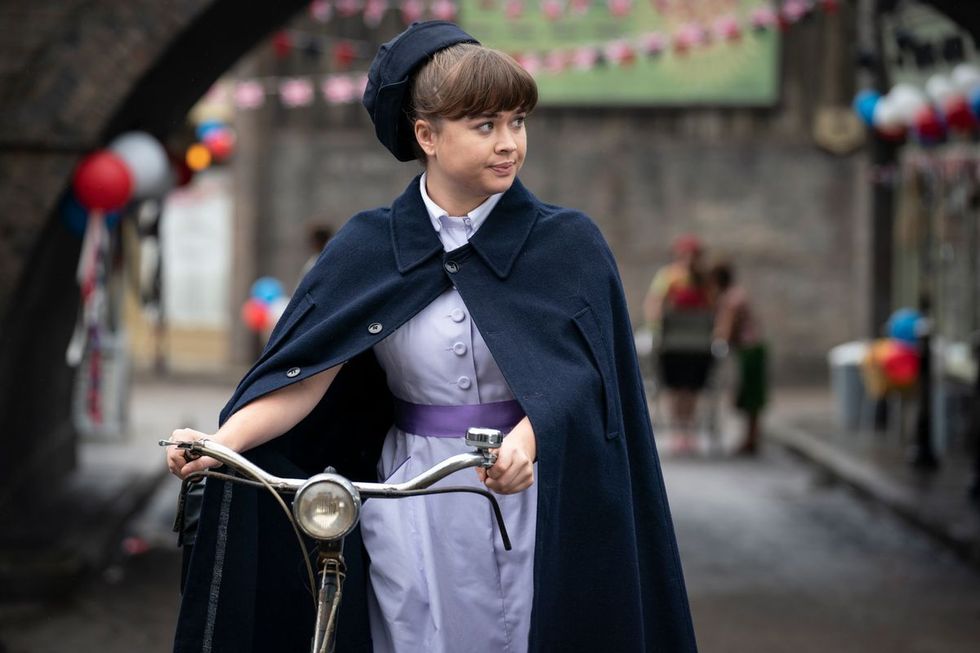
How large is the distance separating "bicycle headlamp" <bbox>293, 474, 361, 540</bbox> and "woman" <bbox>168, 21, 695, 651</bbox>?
0.42 meters

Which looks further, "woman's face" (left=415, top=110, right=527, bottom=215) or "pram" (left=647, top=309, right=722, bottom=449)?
"pram" (left=647, top=309, right=722, bottom=449)

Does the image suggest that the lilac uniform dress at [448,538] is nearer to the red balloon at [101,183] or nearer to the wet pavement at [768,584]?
the wet pavement at [768,584]

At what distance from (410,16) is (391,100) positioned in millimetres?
16033

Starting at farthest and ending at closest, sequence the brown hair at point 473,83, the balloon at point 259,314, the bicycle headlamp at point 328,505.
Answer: the balloon at point 259,314
the brown hair at point 473,83
the bicycle headlamp at point 328,505

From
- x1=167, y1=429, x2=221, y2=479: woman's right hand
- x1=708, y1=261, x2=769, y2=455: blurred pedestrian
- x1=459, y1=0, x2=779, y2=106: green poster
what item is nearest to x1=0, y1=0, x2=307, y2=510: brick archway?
x1=167, y1=429, x2=221, y2=479: woman's right hand

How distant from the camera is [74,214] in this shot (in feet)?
30.0

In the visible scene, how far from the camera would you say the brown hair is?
3.28 m

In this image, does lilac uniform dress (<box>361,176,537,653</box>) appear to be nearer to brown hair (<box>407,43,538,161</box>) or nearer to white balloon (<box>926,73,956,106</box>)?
brown hair (<box>407,43,538,161</box>)

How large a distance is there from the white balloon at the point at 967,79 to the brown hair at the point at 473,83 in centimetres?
884

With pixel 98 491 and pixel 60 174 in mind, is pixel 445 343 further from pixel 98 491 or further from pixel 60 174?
pixel 98 491

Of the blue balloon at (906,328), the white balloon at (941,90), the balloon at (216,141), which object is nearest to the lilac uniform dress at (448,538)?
the white balloon at (941,90)

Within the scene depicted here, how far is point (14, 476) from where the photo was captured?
10.2 metres

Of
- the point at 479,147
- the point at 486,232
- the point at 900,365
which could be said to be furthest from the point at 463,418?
the point at 900,365

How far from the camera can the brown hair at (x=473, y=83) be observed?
3.28 m
